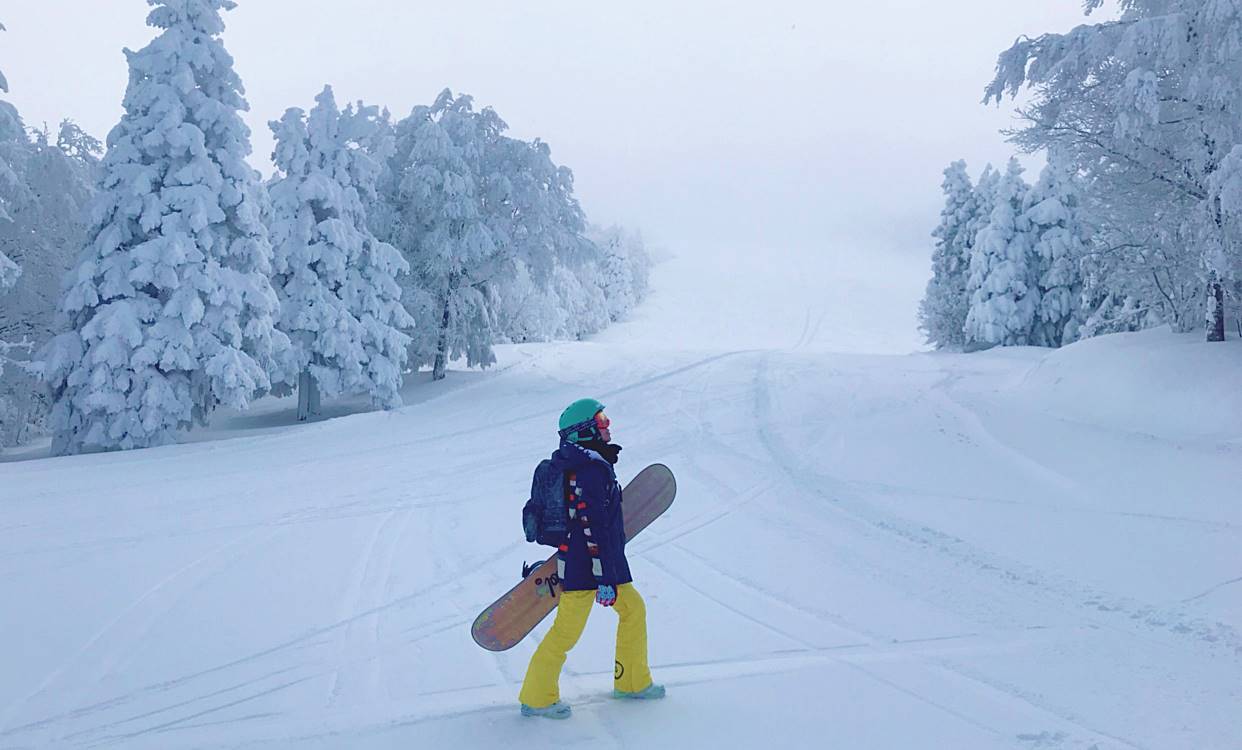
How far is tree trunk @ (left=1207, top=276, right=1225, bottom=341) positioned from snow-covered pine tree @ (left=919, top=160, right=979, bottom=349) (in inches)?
1261

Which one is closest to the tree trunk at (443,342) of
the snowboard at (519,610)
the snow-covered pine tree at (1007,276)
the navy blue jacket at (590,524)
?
the snowboard at (519,610)

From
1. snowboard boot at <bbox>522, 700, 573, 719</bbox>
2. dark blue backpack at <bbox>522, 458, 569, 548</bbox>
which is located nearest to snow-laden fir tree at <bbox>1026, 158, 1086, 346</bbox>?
dark blue backpack at <bbox>522, 458, 569, 548</bbox>

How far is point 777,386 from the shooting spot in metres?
22.3

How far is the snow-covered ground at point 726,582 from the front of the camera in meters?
5.06

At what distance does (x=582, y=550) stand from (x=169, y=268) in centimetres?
1785

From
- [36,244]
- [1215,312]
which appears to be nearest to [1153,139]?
[1215,312]

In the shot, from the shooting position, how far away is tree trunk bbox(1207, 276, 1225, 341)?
571 inches

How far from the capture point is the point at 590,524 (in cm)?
488

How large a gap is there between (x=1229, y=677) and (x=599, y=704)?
3.97 meters

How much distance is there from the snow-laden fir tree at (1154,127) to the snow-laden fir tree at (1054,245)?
24361mm

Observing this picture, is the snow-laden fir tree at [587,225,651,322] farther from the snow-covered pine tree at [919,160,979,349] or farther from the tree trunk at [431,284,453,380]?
the tree trunk at [431,284,453,380]

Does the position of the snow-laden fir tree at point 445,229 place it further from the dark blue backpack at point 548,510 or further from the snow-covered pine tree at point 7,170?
the dark blue backpack at point 548,510

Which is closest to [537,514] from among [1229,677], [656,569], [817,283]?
[656,569]

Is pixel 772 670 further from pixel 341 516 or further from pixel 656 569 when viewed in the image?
pixel 341 516
